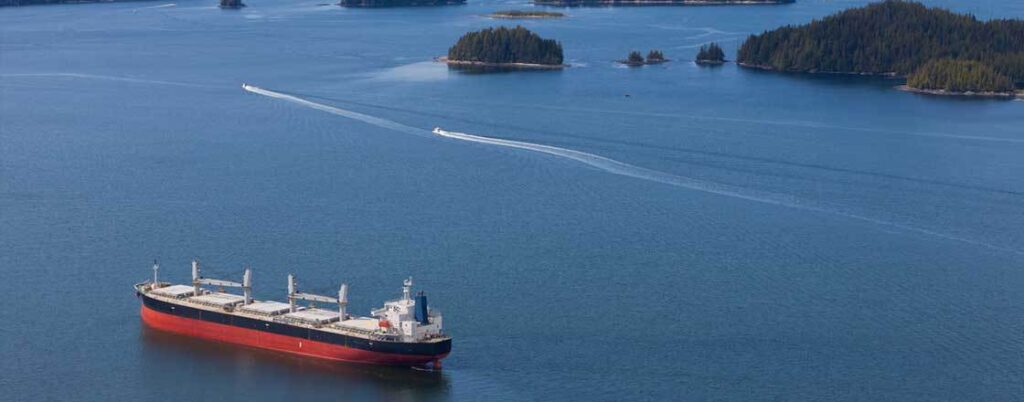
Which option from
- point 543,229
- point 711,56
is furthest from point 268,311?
point 711,56

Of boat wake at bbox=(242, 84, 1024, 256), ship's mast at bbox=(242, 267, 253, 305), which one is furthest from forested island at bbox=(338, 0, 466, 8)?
ship's mast at bbox=(242, 267, 253, 305)

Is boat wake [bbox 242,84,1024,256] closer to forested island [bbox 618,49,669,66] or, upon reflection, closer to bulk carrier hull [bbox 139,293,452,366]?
bulk carrier hull [bbox 139,293,452,366]

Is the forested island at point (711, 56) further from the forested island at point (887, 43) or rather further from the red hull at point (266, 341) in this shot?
the red hull at point (266, 341)

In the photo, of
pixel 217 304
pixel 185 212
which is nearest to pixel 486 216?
pixel 185 212

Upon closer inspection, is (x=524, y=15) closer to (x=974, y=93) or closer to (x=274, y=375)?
(x=974, y=93)

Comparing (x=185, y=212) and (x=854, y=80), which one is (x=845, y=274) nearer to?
(x=185, y=212)

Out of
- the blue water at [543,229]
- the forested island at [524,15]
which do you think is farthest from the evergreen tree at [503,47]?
the forested island at [524,15]
